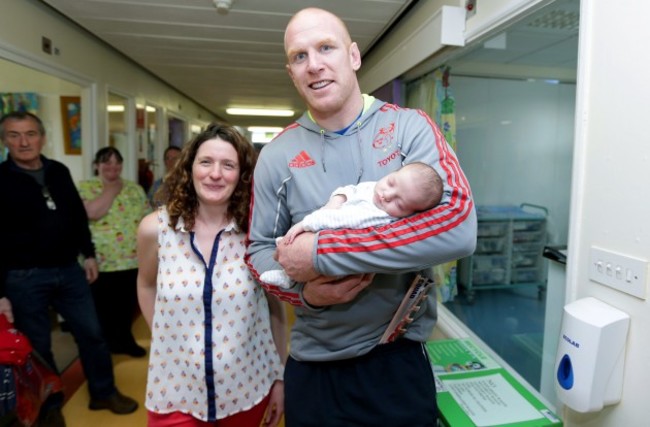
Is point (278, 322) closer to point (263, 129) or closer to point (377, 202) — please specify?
point (377, 202)

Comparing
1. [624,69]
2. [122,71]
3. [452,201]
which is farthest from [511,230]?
[122,71]

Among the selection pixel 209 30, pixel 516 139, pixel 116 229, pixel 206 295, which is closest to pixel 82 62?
pixel 209 30

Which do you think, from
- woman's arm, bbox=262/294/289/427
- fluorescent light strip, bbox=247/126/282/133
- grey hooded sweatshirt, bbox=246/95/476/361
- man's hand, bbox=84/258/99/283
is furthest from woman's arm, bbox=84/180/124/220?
fluorescent light strip, bbox=247/126/282/133

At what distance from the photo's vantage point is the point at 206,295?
125cm

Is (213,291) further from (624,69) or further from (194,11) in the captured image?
(194,11)

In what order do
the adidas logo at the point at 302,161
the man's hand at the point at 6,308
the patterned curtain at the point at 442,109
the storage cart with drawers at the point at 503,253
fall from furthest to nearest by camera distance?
the storage cart with drawers at the point at 503,253
the patterned curtain at the point at 442,109
the man's hand at the point at 6,308
the adidas logo at the point at 302,161

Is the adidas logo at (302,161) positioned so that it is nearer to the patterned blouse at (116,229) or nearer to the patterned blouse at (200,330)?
the patterned blouse at (200,330)

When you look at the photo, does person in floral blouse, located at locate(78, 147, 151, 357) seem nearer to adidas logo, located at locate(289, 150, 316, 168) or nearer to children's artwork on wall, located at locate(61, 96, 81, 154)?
children's artwork on wall, located at locate(61, 96, 81, 154)

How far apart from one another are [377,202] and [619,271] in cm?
75

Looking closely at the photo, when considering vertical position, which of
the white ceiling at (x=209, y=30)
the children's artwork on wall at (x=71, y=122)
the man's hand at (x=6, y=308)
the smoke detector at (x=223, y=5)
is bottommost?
the man's hand at (x=6, y=308)

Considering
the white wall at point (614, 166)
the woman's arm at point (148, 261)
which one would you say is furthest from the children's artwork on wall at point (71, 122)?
the white wall at point (614, 166)

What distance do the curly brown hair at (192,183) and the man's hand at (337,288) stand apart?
457mm

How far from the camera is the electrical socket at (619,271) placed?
1.10m

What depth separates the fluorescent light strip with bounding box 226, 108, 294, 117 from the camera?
811cm
